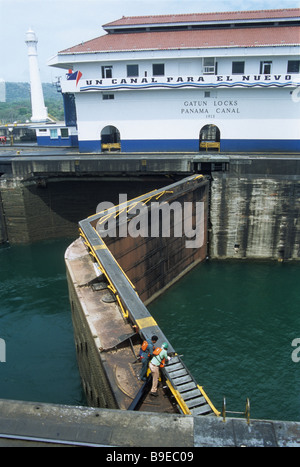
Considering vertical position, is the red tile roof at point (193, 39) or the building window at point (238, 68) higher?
the red tile roof at point (193, 39)

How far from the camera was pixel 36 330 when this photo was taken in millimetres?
19375

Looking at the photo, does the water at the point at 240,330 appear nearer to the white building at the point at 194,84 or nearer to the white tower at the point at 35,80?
the white building at the point at 194,84

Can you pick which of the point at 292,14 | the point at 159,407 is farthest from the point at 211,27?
the point at 159,407

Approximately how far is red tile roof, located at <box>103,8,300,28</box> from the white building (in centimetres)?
29

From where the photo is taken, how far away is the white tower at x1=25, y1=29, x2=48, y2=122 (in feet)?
190

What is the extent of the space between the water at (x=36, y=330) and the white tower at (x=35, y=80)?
40.2 m

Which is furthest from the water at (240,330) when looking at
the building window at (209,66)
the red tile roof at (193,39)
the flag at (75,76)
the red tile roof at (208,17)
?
the red tile roof at (208,17)

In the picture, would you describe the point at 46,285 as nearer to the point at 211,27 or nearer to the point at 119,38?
the point at 119,38

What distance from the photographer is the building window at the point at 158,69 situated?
3353cm

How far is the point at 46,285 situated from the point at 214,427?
20.4m

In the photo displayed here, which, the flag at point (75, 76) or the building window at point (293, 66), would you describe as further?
the flag at point (75, 76)

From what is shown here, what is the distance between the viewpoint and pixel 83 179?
3066cm
